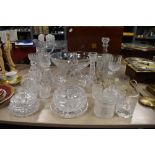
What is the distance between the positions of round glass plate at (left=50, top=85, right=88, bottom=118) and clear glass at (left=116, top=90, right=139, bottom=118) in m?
0.17

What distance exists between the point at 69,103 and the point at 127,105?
0.96 ft

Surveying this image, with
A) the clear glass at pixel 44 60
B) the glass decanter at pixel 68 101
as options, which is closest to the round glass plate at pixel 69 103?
the glass decanter at pixel 68 101

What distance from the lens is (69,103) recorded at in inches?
35.9

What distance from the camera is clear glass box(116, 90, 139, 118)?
34.4 inches

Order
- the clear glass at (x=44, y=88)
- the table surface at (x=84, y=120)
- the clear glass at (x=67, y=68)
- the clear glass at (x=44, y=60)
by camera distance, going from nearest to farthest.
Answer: the table surface at (x=84, y=120) → the clear glass at (x=44, y=88) → the clear glass at (x=67, y=68) → the clear glass at (x=44, y=60)

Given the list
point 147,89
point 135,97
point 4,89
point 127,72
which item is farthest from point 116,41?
point 4,89

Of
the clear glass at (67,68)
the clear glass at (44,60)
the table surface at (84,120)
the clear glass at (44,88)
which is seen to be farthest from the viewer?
the clear glass at (44,60)

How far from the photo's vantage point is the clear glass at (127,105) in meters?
0.87

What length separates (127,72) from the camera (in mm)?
1302

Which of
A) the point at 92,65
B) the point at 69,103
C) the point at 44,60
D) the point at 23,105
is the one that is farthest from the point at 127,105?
the point at 44,60

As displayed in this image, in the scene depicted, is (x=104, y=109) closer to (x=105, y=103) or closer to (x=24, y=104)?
(x=105, y=103)

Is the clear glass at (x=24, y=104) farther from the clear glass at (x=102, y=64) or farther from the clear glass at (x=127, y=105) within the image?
the clear glass at (x=102, y=64)

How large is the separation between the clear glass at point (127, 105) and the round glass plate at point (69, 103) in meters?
0.17
